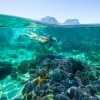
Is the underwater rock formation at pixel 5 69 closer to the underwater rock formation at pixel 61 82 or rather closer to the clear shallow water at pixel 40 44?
the clear shallow water at pixel 40 44

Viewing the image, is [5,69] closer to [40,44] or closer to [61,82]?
[40,44]

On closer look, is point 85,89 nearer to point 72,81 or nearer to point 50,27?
point 72,81

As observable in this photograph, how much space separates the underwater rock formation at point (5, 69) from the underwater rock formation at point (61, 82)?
4.97ft

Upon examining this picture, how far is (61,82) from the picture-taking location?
8008mm

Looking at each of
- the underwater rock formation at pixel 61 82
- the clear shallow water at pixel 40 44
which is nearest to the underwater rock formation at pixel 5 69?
the clear shallow water at pixel 40 44

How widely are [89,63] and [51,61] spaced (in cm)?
253

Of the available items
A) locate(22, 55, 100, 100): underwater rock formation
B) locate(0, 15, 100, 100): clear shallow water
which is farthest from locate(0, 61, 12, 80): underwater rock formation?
locate(22, 55, 100, 100): underwater rock formation

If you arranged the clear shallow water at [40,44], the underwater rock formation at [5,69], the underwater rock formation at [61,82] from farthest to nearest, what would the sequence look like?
the clear shallow water at [40,44], the underwater rock formation at [5,69], the underwater rock formation at [61,82]

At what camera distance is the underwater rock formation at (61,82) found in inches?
293

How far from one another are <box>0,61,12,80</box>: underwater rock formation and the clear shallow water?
7.5 inches

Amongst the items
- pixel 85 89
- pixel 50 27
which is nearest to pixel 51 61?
pixel 85 89

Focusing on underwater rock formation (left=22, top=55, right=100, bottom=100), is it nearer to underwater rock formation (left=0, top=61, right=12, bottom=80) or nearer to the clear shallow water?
the clear shallow water

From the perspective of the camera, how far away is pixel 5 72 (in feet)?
32.2

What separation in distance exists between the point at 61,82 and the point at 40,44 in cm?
381
